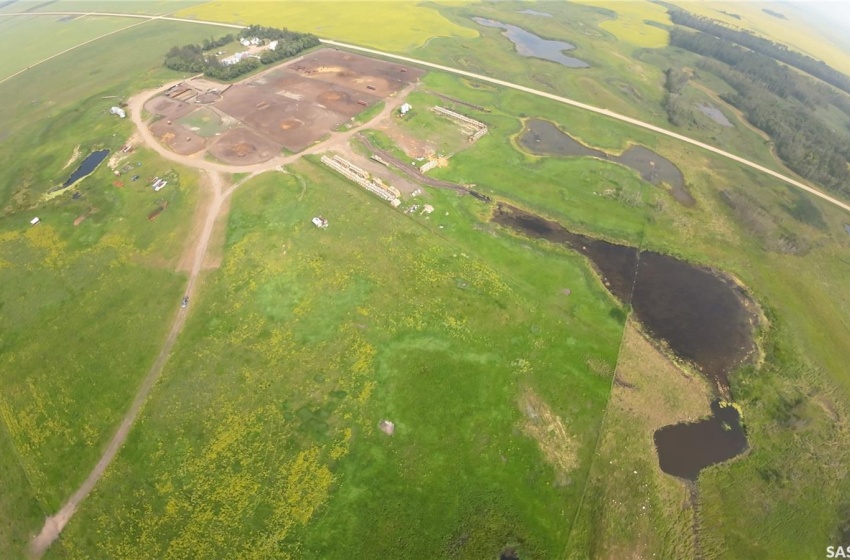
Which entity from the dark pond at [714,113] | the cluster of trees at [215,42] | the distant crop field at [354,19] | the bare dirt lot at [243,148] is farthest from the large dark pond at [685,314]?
the cluster of trees at [215,42]

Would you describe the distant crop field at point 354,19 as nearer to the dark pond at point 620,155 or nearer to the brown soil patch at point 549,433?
the dark pond at point 620,155

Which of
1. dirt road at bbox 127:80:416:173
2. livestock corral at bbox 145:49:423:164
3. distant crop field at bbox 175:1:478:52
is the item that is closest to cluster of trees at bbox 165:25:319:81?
livestock corral at bbox 145:49:423:164

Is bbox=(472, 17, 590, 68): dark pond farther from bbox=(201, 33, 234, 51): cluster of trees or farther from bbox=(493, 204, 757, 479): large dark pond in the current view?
bbox=(201, 33, 234, 51): cluster of trees

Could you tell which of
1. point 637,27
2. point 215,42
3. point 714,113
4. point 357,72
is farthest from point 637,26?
point 215,42

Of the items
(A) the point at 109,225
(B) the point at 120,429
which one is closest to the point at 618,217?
(B) the point at 120,429

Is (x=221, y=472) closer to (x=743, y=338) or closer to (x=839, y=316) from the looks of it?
(x=743, y=338)

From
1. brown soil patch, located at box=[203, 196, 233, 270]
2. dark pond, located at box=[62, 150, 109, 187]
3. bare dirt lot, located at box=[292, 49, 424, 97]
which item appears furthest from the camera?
bare dirt lot, located at box=[292, 49, 424, 97]
